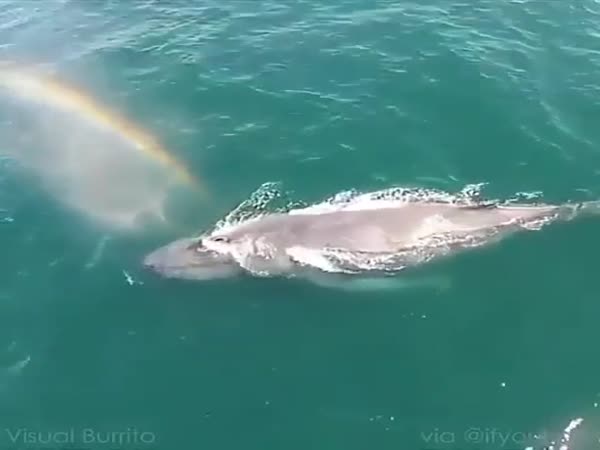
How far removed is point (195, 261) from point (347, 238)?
9.99 metres

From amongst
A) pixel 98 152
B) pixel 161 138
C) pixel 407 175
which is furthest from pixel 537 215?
pixel 98 152

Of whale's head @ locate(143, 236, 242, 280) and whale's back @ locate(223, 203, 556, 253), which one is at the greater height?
whale's back @ locate(223, 203, 556, 253)

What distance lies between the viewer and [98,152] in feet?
220

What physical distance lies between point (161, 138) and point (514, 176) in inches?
1102

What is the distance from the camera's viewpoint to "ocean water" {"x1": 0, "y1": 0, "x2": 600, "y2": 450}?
44.5 m

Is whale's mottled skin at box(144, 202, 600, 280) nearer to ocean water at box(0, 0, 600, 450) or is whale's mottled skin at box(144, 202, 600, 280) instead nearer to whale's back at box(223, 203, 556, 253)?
whale's back at box(223, 203, 556, 253)

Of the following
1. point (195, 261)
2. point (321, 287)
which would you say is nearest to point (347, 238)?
point (321, 287)

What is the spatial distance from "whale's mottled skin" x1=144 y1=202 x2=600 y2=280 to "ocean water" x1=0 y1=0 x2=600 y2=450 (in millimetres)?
1026

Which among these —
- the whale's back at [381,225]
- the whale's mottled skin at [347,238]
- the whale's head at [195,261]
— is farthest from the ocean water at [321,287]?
the whale's back at [381,225]

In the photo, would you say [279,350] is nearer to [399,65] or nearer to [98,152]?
[98,152]

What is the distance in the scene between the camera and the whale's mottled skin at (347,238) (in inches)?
2073

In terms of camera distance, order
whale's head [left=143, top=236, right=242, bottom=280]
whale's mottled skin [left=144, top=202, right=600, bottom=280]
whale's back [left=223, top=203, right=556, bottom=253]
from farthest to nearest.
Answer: whale's back [left=223, top=203, right=556, bottom=253], whale's mottled skin [left=144, top=202, right=600, bottom=280], whale's head [left=143, top=236, right=242, bottom=280]

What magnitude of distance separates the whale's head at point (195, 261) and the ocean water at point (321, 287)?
0.84 m

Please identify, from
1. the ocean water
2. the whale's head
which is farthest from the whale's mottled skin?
the ocean water
